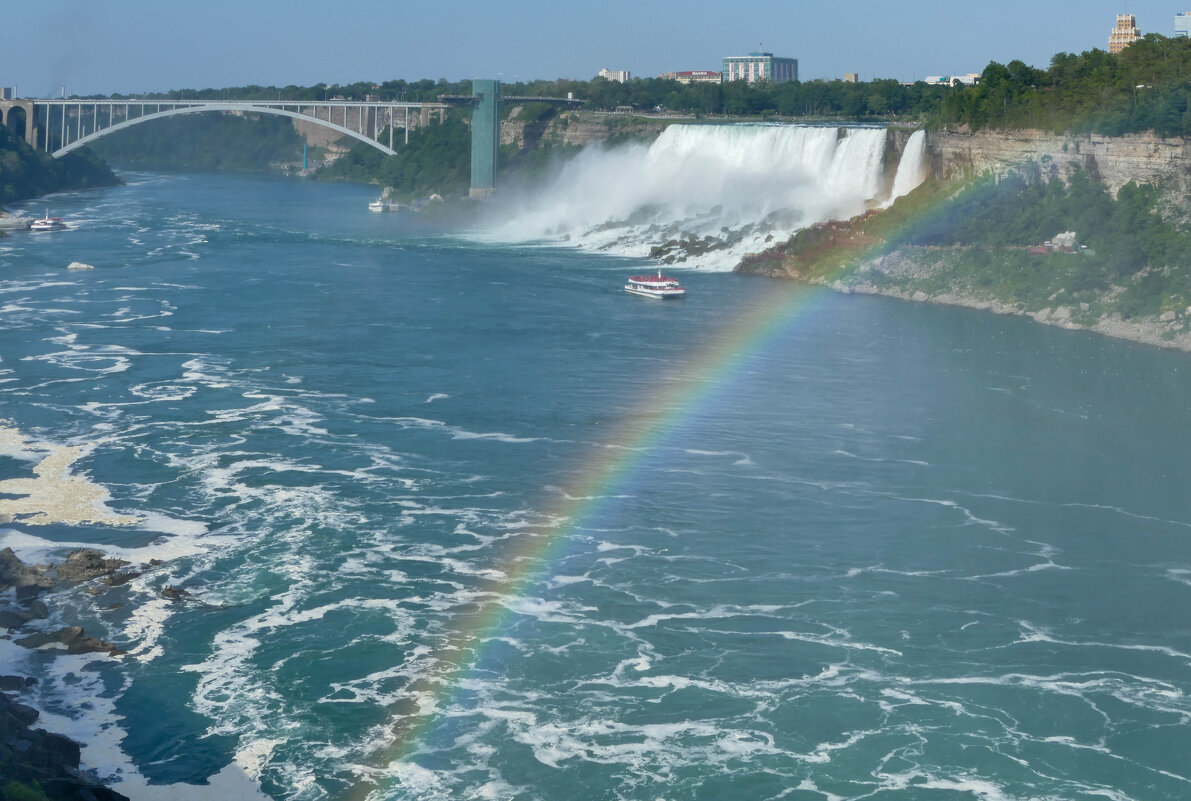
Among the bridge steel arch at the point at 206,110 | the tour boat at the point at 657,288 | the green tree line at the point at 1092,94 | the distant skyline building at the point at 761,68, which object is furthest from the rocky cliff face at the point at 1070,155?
the distant skyline building at the point at 761,68

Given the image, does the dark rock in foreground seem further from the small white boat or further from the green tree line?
the small white boat

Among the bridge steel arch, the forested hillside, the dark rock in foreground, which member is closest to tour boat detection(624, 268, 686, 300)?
the dark rock in foreground

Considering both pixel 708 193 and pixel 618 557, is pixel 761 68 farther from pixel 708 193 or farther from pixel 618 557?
pixel 618 557

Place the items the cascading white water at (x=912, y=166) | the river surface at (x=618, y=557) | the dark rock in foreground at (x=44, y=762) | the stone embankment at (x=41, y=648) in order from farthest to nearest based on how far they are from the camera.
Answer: the cascading white water at (x=912, y=166)
the river surface at (x=618, y=557)
the stone embankment at (x=41, y=648)
the dark rock in foreground at (x=44, y=762)

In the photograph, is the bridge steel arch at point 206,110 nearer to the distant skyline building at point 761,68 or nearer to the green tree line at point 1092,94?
the green tree line at point 1092,94

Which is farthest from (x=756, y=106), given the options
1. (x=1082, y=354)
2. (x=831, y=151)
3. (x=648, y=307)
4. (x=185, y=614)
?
(x=185, y=614)

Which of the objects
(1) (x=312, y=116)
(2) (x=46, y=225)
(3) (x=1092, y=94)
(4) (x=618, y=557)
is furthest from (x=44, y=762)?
(1) (x=312, y=116)
